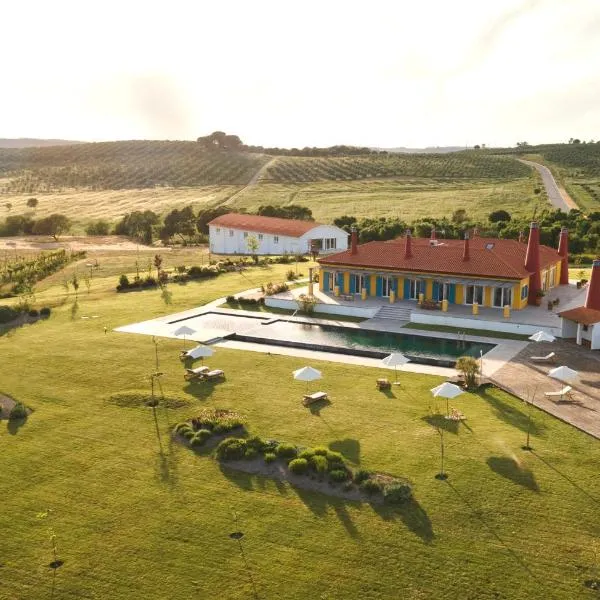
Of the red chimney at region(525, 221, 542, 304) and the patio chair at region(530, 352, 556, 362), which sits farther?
the red chimney at region(525, 221, 542, 304)

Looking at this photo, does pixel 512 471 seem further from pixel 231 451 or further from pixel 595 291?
pixel 595 291

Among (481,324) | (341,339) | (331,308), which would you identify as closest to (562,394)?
(481,324)

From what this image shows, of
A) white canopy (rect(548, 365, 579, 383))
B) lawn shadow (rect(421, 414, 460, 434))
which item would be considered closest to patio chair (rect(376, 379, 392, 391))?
lawn shadow (rect(421, 414, 460, 434))

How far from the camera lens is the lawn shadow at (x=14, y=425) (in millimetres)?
24477

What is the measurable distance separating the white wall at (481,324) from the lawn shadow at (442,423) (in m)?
14.0

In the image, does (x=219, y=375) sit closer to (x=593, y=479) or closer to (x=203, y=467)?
(x=203, y=467)

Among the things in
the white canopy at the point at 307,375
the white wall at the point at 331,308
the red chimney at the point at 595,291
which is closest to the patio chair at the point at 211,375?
the white canopy at the point at 307,375

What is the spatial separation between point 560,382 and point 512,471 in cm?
919

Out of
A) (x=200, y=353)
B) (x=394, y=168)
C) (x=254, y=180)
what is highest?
(x=394, y=168)

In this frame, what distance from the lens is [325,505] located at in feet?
62.7

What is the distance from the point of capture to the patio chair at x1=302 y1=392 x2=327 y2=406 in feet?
86.6

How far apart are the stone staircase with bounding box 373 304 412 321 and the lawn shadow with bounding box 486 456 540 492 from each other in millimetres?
20344

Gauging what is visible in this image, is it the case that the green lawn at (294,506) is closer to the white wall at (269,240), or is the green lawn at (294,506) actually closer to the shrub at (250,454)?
the shrub at (250,454)

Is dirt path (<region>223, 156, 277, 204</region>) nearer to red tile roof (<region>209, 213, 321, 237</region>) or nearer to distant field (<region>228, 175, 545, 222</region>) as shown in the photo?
distant field (<region>228, 175, 545, 222</region>)
